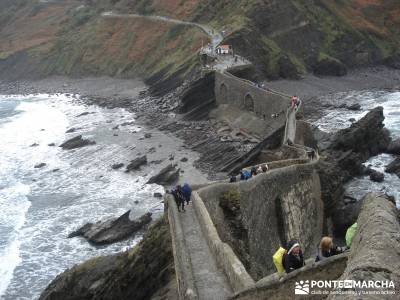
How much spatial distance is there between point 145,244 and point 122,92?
59919 millimetres

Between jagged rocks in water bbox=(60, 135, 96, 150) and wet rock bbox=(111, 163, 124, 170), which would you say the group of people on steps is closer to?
wet rock bbox=(111, 163, 124, 170)

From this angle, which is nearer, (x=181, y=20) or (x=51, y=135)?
(x=51, y=135)

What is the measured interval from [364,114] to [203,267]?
160ft

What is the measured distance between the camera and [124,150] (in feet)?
173

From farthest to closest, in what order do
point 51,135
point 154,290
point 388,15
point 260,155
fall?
point 388,15
point 51,135
point 260,155
point 154,290

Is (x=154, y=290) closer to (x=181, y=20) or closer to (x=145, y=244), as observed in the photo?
(x=145, y=244)

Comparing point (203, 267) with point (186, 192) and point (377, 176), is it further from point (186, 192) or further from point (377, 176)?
point (377, 176)

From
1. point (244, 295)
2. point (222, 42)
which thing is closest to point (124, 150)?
point (222, 42)

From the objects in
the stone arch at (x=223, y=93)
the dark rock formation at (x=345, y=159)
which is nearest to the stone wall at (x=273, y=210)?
the dark rock formation at (x=345, y=159)

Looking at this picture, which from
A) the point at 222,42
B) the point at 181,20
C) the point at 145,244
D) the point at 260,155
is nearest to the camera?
the point at 145,244

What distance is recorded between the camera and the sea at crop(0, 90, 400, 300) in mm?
32812

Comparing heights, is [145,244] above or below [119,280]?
above

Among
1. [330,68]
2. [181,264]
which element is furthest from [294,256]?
[330,68]

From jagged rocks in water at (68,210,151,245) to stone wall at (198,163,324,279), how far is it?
38.6ft
